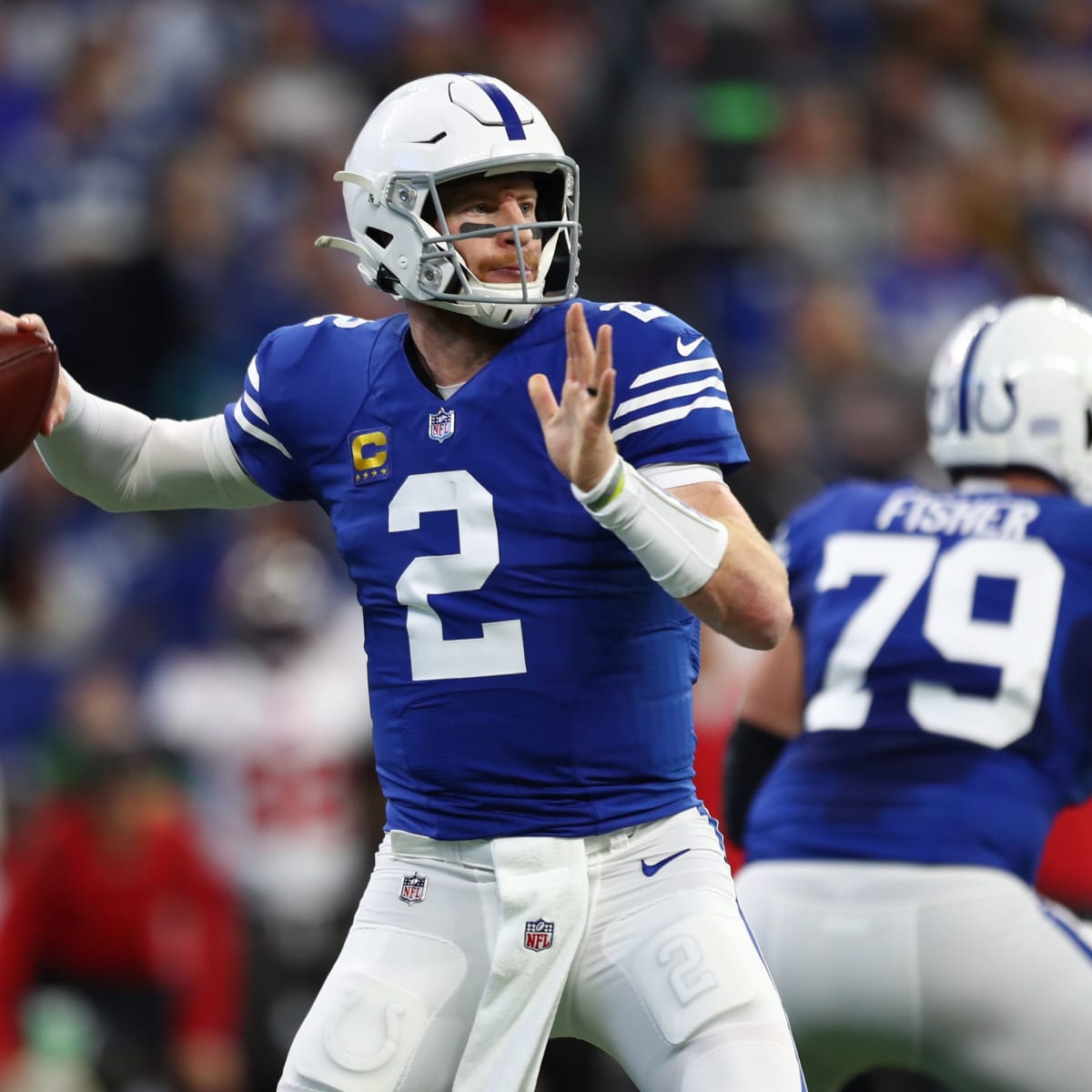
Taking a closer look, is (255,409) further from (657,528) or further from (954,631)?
(954,631)

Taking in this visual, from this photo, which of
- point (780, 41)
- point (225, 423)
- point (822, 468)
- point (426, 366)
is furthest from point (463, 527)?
point (780, 41)

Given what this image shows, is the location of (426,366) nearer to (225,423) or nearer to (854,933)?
(225,423)

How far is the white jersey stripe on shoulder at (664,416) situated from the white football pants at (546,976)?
566mm

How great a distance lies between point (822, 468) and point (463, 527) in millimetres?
5025

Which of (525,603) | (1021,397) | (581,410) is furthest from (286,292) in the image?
(581,410)

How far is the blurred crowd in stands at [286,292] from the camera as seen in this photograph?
6035 mm

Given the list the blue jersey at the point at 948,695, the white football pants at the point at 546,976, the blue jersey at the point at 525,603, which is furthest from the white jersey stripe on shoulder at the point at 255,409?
the blue jersey at the point at 948,695

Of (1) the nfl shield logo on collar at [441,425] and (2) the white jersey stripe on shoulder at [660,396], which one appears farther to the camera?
(1) the nfl shield logo on collar at [441,425]

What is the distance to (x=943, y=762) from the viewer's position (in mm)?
3584

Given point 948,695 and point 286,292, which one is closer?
point 948,695

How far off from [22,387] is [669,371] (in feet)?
3.13

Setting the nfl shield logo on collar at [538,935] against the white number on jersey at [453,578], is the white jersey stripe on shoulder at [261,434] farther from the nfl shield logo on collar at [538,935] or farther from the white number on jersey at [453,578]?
the nfl shield logo on collar at [538,935]

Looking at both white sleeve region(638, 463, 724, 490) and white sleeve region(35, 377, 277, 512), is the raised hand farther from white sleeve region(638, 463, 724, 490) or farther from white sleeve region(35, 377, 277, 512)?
white sleeve region(35, 377, 277, 512)

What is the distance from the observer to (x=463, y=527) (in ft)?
9.67
